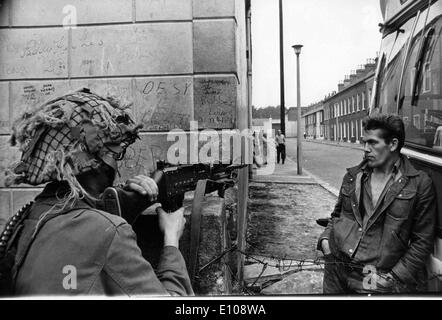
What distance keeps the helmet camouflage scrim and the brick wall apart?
4.44 ft

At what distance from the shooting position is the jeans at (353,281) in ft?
5.44

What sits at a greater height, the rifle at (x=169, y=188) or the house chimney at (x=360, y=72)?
the house chimney at (x=360, y=72)

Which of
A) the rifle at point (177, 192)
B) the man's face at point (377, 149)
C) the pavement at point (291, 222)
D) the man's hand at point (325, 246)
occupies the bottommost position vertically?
the pavement at point (291, 222)

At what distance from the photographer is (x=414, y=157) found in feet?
5.95

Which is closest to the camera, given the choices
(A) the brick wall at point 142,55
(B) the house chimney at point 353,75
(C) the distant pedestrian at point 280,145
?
(B) the house chimney at point 353,75

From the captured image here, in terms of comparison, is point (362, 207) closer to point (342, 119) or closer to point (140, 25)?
point (342, 119)

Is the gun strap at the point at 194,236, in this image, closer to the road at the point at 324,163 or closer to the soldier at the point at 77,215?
the soldier at the point at 77,215

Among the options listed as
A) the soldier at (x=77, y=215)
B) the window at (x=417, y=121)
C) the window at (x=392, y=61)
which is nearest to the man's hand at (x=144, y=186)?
the soldier at (x=77, y=215)

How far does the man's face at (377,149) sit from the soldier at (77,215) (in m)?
1.00

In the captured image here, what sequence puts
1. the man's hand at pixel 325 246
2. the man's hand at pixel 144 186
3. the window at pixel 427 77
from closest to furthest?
the man's hand at pixel 144 186 < the window at pixel 427 77 < the man's hand at pixel 325 246

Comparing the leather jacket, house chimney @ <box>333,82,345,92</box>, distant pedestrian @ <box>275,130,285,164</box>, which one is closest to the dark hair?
the leather jacket

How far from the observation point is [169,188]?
4.97ft

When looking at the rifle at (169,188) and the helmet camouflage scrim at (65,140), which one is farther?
the rifle at (169,188)

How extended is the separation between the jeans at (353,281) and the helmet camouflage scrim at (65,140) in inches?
46.8
